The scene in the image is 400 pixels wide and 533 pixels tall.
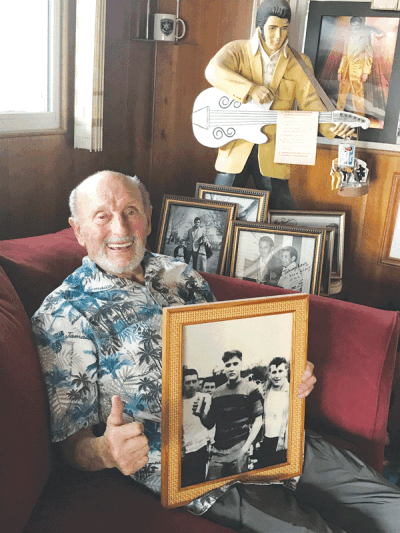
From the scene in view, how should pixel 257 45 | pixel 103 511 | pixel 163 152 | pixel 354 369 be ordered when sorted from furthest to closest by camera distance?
1. pixel 163 152
2. pixel 257 45
3. pixel 354 369
4. pixel 103 511

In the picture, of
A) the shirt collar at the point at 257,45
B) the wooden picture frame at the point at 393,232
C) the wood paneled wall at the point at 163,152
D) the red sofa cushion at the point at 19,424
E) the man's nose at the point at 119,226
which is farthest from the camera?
the wooden picture frame at the point at 393,232

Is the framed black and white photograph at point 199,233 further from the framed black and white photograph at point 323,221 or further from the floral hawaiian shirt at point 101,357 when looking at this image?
the floral hawaiian shirt at point 101,357

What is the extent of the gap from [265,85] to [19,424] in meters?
1.70

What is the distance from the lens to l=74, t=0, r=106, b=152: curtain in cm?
210

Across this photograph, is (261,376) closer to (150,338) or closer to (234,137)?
(150,338)

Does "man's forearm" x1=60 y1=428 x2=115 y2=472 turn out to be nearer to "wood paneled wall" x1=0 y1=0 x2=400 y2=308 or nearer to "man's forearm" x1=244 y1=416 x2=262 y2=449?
"man's forearm" x1=244 y1=416 x2=262 y2=449

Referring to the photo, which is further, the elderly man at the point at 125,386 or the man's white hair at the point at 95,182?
the man's white hair at the point at 95,182

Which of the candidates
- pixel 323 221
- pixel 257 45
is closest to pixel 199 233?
pixel 323 221


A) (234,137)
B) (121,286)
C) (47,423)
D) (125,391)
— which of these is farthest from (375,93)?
(47,423)

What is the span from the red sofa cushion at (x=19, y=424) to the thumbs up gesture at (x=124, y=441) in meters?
0.16

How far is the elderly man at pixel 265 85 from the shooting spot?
2.04 metres

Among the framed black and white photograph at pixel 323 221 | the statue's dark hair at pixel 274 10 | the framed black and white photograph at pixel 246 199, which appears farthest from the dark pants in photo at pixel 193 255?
the statue's dark hair at pixel 274 10

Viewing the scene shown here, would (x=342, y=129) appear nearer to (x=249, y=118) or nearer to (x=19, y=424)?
(x=249, y=118)

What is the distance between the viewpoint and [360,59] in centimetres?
240
